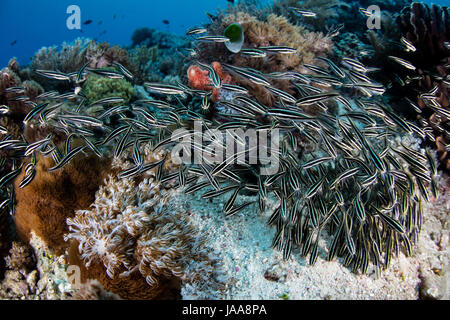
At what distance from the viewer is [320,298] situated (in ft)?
Result: 11.4

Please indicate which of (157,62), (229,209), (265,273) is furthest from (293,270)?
(157,62)

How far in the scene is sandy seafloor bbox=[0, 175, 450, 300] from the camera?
11.5 feet

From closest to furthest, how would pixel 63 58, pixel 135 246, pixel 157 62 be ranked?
A: pixel 135 246
pixel 63 58
pixel 157 62

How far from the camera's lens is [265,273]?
3637 millimetres

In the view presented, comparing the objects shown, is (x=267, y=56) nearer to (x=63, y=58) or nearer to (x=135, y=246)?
(x=135, y=246)

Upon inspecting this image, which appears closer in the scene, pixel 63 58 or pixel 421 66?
pixel 421 66

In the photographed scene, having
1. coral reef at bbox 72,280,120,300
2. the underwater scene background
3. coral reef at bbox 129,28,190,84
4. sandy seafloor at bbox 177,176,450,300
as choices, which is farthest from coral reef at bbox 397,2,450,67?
coral reef at bbox 72,280,120,300

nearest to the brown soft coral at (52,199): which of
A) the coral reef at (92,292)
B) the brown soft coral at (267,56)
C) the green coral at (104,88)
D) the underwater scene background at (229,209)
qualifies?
the underwater scene background at (229,209)

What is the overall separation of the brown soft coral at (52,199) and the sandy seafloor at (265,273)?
0.32 metres

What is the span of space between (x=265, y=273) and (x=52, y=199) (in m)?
3.60

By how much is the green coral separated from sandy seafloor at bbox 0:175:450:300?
12.5ft

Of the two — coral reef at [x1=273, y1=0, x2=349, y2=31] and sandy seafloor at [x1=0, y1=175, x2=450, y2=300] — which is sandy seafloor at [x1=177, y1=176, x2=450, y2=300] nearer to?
sandy seafloor at [x1=0, y1=175, x2=450, y2=300]

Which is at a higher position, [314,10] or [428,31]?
[314,10]

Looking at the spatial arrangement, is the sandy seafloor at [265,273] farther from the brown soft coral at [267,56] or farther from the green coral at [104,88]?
the green coral at [104,88]
